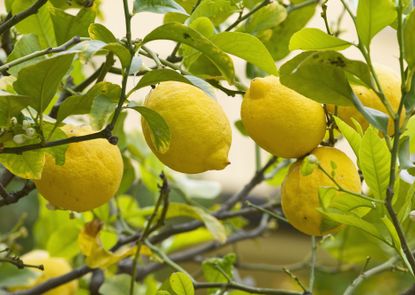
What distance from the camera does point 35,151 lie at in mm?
787

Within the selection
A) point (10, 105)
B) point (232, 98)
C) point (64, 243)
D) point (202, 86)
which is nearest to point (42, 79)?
point (10, 105)

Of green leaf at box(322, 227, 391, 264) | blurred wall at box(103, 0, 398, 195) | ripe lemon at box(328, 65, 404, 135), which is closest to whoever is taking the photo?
ripe lemon at box(328, 65, 404, 135)

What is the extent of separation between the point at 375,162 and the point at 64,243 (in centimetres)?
81

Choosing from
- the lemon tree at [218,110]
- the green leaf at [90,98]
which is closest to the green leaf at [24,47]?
the lemon tree at [218,110]

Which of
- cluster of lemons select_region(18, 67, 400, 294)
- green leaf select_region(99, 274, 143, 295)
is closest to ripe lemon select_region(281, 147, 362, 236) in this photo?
cluster of lemons select_region(18, 67, 400, 294)

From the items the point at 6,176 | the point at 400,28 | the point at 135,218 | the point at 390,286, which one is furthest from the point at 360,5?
the point at 390,286

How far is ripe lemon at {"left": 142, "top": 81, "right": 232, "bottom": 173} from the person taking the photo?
2.56 ft

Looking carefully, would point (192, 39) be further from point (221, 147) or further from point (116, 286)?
point (116, 286)

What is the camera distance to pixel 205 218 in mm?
1124

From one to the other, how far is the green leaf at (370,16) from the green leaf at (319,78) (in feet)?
0.11

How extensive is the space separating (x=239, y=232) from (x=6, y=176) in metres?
0.63

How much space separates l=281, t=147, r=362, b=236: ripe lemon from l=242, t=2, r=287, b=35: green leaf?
0.26m

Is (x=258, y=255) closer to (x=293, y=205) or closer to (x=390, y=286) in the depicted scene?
(x=390, y=286)

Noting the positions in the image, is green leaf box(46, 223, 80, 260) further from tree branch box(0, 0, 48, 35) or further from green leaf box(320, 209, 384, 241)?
green leaf box(320, 209, 384, 241)
